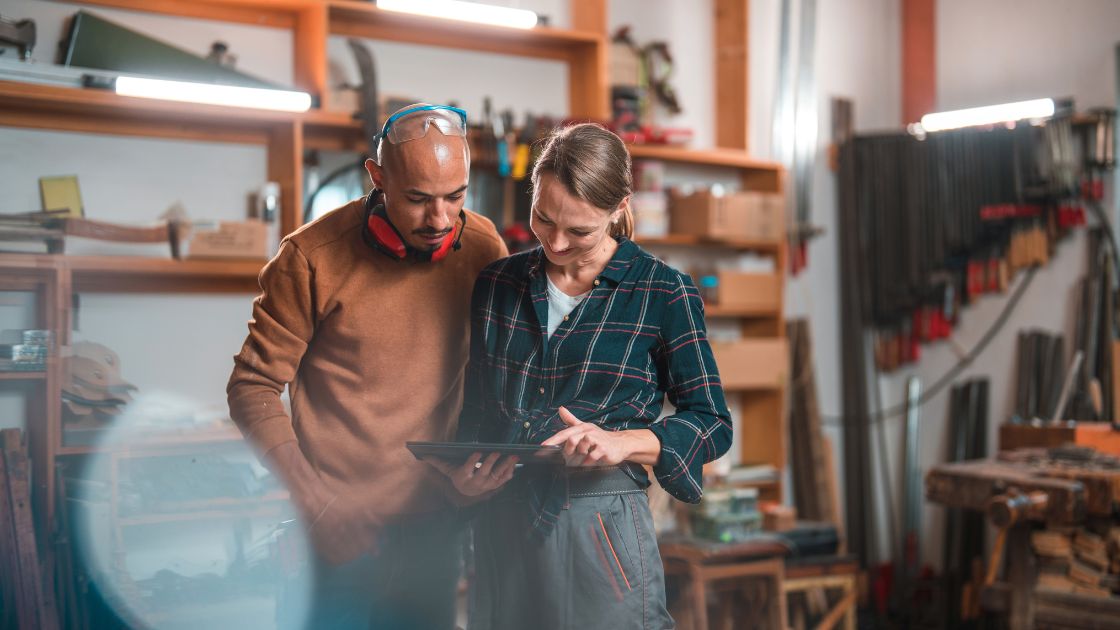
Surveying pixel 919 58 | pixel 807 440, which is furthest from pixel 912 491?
pixel 919 58

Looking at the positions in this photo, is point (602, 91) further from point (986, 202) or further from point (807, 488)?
point (807, 488)

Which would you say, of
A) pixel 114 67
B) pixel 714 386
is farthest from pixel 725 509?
pixel 114 67

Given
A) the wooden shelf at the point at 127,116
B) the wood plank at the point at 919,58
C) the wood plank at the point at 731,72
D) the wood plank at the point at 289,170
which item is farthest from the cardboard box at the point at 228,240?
the wood plank at the point at 919,58

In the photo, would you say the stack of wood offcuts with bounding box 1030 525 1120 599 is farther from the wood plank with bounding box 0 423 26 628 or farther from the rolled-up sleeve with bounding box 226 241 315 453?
the wood plank with bounding box 0 423 26 628

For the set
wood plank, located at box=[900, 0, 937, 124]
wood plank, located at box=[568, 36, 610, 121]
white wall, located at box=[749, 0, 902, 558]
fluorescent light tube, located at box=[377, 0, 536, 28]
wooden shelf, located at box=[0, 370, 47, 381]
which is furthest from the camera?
wood plank, located at box=[900, 0, 937, 124]

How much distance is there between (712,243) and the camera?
5250mm

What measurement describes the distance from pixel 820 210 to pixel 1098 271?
1478mm

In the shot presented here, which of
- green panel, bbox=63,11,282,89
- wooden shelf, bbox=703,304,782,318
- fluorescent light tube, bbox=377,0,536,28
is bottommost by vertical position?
wooden shelf, bbox=703,304,782,318

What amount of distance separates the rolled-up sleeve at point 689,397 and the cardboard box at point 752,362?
3.20 meters

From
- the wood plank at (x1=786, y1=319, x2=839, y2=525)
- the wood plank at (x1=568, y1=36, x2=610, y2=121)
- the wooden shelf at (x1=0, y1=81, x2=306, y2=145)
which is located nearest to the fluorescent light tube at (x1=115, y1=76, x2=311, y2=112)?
the wooden shelf at (x1=0, y1=81, x2=306, y2=145)

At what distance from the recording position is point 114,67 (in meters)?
3.92

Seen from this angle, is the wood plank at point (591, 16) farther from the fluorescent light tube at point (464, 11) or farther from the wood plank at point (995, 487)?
the wood plank at point (995, 487)

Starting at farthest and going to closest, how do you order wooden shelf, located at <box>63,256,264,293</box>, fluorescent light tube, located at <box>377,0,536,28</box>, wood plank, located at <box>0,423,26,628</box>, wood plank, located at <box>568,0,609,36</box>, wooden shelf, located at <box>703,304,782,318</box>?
wooden shelf, located at <box>703,304,782,318</box> < wood plank, located at <box>568,0,609,36</box> < fluorescent light tube, located at <box>377,0,536,28</box> < wooden shelf, located at <box>63,256,264,293</box> < wood plank, located at <box>0,423,26,628</box>

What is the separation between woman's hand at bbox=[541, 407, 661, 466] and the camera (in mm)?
1669
